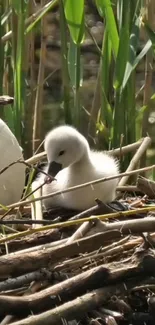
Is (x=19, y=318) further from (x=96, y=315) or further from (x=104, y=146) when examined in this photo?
(x=104, y=146)

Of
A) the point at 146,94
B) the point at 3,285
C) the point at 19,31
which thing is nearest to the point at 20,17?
the point at 19,31

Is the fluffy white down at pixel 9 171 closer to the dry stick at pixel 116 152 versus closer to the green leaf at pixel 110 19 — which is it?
the dry stick at pixel 116 152

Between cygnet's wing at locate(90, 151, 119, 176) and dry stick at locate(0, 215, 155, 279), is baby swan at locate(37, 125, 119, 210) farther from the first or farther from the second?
dry stick at locate(0, 215, 155, 279)

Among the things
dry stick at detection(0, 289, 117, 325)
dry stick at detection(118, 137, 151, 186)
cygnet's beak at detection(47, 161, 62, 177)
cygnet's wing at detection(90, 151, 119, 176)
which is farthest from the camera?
dry stick at detection(118, 137, 151, 186)

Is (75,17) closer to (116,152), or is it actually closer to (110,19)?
(110,19)

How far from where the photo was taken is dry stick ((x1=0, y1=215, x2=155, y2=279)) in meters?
2.41

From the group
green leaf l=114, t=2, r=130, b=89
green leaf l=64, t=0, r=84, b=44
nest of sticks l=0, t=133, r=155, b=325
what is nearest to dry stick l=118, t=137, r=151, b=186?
green leaf l=114, t=2, r=130, b=89

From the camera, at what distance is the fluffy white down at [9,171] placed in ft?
9.74

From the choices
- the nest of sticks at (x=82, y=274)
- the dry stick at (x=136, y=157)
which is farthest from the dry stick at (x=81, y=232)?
the dry stick at (x=136, y=157)

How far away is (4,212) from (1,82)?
0.78 meters

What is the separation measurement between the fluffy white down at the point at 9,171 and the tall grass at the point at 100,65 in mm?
364

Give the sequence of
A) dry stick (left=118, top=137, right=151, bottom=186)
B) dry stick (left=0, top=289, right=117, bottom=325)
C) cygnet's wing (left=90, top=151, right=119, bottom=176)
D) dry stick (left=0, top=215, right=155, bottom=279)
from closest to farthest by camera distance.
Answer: dry stick (left=0, top=289, right=117, bottom=325) < dry stick (left=0, top=215, right=155, bottom=279) < cygnet's wing (left=90, top=151, right=119, bottom=176) < dry stick (left=118, top=137, right=151, bottom=186)

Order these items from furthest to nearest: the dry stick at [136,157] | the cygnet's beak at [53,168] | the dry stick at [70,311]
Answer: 1. the dry stick at [136,157]
2. the cygnet's beak at [53,168]
3. the dry stick at [70,311]

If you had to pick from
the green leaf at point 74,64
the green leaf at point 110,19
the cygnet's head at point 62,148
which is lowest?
the cygnet's head at point 62,148
